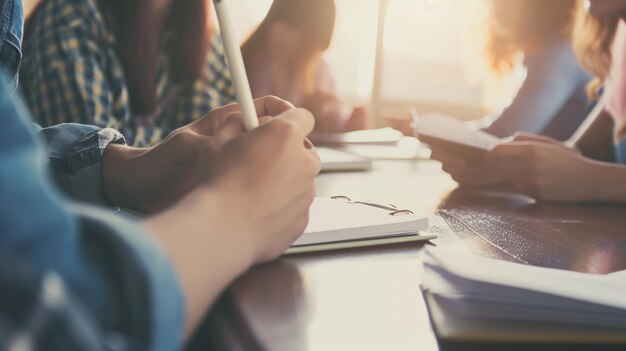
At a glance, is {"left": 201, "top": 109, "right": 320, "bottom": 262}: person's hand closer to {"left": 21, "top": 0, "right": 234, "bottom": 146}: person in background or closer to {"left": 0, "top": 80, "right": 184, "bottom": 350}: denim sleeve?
{"left": 0, "top": 80, "right": 184, "bottom": 350}: denim sleeve

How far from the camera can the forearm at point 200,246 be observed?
0.31 m

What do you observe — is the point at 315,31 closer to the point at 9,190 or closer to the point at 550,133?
the point at 550,133

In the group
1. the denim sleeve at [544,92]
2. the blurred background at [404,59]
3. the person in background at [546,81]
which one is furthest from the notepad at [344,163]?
the blurred background at [404,59]

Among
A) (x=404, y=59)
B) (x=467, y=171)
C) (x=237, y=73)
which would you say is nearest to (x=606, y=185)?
(x=467, y=171)

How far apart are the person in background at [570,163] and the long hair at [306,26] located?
3.50 ft

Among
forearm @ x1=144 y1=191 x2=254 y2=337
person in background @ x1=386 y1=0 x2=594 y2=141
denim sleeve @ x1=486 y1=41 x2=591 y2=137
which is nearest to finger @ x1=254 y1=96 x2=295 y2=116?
forearm @ x1=144 y1=191 x2=254 y2=337

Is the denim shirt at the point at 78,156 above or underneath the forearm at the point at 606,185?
above

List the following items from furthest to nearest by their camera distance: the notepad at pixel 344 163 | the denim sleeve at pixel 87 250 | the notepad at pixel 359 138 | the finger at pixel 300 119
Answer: the notepad at pixel 359 138
the notepad at pixel 344 163
the finger at pixel 300 119
the denim sleeve at pixel 87 250

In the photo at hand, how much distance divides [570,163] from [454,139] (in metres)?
0.19

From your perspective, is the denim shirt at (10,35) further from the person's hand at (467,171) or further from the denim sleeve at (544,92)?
the denim sleeve at (544,92)

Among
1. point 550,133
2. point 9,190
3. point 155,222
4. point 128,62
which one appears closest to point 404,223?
point 155,222

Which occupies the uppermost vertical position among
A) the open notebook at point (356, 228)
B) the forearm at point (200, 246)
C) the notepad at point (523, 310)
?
the forearm at point (200, 246)

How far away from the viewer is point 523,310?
359 mm

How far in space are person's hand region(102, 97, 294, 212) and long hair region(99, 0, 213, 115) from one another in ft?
3.20
